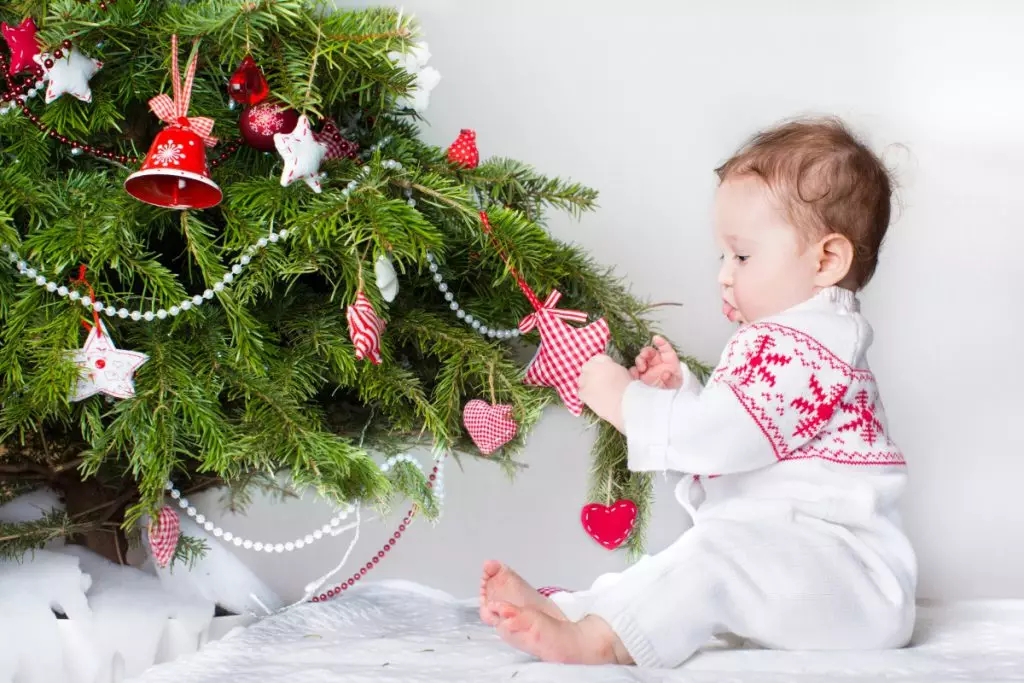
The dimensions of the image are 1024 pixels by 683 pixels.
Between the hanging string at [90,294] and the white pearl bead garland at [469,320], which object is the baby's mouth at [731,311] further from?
the hanging string at [90,294]

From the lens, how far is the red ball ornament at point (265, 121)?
1.08 m

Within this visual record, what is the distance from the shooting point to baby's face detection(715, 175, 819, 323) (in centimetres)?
116

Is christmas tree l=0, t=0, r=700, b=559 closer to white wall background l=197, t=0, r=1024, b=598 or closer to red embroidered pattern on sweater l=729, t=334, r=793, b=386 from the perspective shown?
red embroidered pattern on sweater l=729, t=334, r=793, b=386

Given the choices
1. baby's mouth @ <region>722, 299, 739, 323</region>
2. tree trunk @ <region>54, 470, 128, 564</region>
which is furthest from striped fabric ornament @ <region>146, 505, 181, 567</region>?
baby's mouth @ <region>722, 299, 739, 323</region>

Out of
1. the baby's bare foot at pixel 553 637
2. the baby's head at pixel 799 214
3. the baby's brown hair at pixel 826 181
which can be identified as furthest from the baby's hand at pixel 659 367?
the baby's bare foot at pixel 553 637

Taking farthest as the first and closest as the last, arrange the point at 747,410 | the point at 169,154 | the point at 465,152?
the point at 465,152, the point at 747,410, the point at 169,154

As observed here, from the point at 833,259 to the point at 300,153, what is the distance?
598mm


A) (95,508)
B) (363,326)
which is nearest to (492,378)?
(363,326)

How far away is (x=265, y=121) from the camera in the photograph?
1.09m

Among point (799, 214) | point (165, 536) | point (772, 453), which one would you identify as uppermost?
point (799, 214)

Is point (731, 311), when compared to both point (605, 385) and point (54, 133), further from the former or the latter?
point (54, 133)

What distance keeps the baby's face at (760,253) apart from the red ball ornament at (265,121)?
19.7 inches

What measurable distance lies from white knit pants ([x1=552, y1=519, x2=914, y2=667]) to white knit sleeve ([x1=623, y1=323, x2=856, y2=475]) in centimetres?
8

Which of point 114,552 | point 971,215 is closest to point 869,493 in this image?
point 971,215
